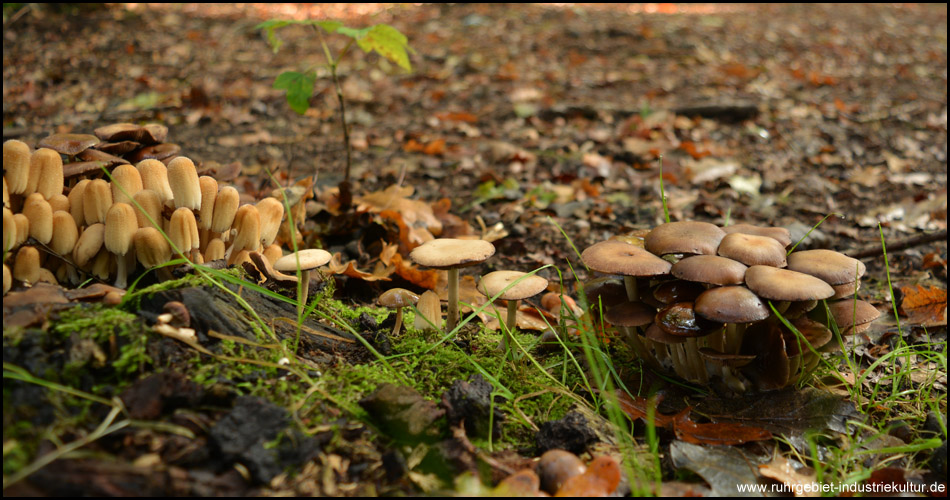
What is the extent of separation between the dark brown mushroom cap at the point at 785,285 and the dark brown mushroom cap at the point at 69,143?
2.47 m

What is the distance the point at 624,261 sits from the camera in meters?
2.06

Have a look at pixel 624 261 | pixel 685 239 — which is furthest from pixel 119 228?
pixel 685 239

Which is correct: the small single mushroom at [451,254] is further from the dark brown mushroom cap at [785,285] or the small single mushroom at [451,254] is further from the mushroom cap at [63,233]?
the mushroom cap at [63,233]

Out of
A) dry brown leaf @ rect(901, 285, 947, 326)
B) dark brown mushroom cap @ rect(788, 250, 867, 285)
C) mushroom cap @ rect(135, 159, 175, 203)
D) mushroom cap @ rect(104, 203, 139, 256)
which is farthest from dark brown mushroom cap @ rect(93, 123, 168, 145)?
dry brown leaf @ rect(901, 285, 947, 326)

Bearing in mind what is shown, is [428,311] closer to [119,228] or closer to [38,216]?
[119,228]

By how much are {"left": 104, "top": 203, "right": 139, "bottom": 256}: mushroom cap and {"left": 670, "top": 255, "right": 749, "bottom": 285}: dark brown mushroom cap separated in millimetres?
1886

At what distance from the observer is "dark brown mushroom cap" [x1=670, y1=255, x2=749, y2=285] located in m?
1.97

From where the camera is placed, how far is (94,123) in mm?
5789

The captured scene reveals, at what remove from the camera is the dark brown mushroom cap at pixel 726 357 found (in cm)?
207

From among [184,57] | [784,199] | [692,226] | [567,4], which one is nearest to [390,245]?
[692,226]

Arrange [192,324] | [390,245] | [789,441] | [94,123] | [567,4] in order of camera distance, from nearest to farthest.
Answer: [192,324] < [789,441] < [390,245] < [94,123] < [567,4]

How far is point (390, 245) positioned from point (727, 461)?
2201 millimetres

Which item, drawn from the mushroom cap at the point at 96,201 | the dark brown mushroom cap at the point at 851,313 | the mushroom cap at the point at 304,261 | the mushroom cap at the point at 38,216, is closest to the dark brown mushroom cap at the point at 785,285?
the dark brown mushroom cap at the point at 851,313

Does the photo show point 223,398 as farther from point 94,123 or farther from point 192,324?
point 94,123
